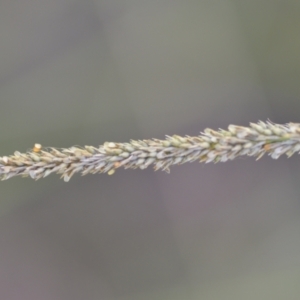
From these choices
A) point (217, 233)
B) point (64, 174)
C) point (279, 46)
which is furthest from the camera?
point (217, 233)

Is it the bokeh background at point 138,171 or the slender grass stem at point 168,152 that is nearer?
the slender grass stem at point 168,152

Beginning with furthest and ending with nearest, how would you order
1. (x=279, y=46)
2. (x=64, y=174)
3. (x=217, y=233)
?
(x=217, y=233), (x=279, y=46), (x=64, y=174)

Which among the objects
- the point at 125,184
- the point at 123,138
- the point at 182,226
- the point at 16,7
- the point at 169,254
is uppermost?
the point at 16,7

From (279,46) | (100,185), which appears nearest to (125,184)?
(100,185)

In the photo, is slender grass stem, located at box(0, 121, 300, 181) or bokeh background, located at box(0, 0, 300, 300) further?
bokeh background, located at box(0, 0, 300, 300)

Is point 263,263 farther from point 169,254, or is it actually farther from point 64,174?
point 64,174

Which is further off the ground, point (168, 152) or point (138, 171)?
point (138, 171)

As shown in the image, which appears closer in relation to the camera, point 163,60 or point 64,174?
point 64,174

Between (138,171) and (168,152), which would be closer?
(168,152)
